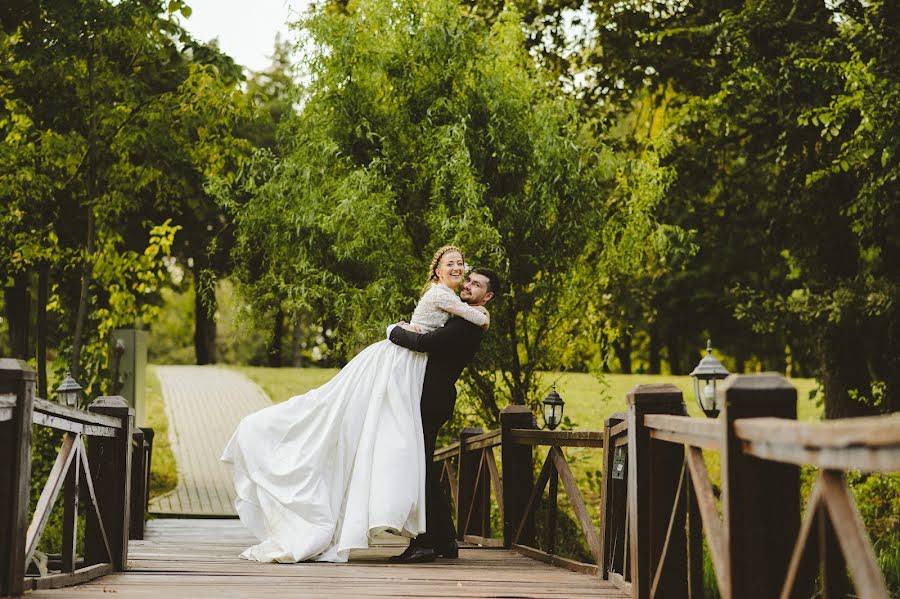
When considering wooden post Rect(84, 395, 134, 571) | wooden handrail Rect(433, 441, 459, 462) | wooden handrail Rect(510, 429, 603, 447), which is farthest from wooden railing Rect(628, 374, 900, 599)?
wooden handrail Rect(433, 441, 459, 462)

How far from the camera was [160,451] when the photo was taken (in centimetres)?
2183

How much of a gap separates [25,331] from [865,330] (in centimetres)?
1310

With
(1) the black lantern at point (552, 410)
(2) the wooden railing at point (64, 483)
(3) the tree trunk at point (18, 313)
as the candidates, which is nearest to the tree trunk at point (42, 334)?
(3) the tree trunk at point (18, 313)

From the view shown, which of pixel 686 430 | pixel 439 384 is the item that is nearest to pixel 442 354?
pixel 439 384

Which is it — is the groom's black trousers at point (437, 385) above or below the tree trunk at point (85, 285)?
below

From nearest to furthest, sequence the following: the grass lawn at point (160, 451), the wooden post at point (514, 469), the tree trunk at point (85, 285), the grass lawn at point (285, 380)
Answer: the wooden post at point (514, 469)
the tree trunk at point (85, 285)
the grass lawn at point (160, 451)
the grass lawn at point (285, 380)

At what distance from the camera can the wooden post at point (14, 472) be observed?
4422mm

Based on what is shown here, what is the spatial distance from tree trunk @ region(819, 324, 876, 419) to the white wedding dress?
10480 millimetres

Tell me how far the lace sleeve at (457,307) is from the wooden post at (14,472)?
123 inches

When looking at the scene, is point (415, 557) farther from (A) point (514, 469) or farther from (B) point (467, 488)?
(B) point (467, 488)

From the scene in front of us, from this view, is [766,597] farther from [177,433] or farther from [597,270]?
[177,433]

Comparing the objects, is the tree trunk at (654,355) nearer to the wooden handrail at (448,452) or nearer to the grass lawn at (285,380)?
the grass lawn at (285,380)

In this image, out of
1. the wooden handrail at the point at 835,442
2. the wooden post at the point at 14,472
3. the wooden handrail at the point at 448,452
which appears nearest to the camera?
the wooden handrail at the point at 835,442

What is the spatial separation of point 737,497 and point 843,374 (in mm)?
13802
